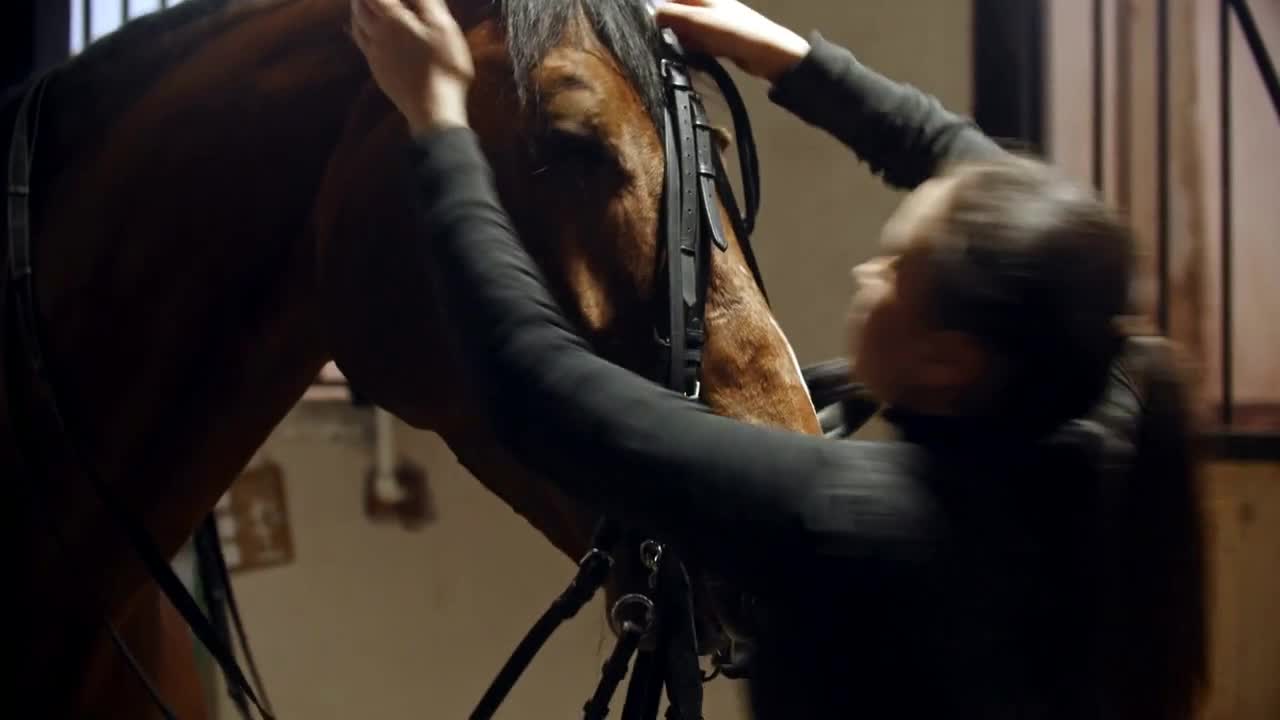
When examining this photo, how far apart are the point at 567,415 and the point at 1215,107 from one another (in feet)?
4.37

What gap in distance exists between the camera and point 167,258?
2.30 ft

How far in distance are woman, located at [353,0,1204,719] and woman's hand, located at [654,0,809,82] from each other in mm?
285

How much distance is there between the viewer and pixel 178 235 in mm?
699

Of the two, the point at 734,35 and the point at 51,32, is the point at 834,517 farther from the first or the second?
the point at 51,32

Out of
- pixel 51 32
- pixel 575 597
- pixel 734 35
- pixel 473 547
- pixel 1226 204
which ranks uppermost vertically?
pixel 51 32

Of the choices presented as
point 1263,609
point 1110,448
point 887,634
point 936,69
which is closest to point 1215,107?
point 936,69

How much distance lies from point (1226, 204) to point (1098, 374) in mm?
1031

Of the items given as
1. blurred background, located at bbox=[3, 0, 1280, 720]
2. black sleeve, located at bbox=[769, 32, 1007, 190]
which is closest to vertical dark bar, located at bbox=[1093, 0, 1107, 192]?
blurred background, located at bbox=[3, 0, 1280, 720]

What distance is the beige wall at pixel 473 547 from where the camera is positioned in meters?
1.42

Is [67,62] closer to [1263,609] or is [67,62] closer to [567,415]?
[567,415]

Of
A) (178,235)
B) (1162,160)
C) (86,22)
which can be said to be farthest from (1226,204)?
(86,22)

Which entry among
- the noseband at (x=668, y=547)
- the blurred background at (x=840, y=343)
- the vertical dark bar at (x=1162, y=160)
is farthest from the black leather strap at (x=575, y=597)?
the vertical dark bar at (x=1162, y=160)

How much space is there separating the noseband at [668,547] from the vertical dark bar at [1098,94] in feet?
3.00

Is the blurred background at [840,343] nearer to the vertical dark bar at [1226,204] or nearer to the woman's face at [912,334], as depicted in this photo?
the vertical dark bar at [1226,204]
